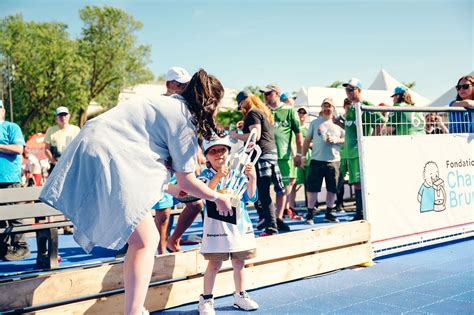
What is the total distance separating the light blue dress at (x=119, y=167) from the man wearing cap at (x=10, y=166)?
11.5ft

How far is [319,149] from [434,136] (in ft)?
6.71

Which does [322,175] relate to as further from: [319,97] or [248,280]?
[319,97]

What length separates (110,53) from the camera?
162 ft

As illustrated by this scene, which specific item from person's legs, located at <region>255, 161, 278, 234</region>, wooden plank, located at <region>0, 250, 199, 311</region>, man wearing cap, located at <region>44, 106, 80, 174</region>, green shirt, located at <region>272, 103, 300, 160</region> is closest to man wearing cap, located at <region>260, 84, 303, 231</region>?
green shirt, located at <region>272, 103, 300, 160</region>

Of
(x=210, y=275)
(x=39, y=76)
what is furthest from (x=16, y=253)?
(x=39, y=76)

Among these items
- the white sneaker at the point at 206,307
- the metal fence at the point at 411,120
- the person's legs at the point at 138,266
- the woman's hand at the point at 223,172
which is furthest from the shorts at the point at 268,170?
the person's legs at the point at 138,266

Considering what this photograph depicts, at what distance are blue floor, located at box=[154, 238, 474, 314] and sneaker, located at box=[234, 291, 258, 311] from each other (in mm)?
70

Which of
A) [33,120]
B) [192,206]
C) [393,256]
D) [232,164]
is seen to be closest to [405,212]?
[393,256]

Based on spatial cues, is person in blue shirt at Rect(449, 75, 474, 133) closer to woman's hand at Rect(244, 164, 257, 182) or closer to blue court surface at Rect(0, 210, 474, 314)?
blue court surface at Rect(0, 210, 474, 314)

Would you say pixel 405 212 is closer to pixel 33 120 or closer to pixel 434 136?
pixel 434 136

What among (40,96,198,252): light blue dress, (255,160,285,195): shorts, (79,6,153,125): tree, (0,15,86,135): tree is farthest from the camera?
(79,6,153,125): tree

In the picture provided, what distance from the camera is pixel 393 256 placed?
227 inches

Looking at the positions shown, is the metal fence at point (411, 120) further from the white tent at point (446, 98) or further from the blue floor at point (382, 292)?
the white tent at point (446, 98)

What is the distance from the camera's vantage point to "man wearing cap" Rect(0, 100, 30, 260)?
584 cm
